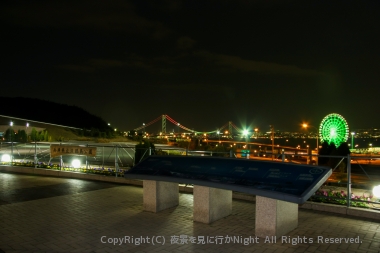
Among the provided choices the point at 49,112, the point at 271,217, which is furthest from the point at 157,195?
the point at 49,112

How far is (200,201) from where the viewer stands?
7176 mm

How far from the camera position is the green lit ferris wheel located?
93.2 feet

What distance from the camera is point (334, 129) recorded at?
29.0m

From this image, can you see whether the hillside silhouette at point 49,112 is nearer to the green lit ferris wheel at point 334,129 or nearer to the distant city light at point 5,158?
the green lit ferris wheel at point 334,129

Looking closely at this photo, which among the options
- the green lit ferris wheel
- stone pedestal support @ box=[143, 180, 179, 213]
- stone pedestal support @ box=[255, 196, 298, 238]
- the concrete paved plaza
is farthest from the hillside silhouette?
stone pedestal support @ box=[255, 196, 298, 238]

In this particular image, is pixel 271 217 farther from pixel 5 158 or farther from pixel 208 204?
pixel 5 158

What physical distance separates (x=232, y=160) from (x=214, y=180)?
0.99 m

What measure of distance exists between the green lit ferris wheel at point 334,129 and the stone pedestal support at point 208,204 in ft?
76.5

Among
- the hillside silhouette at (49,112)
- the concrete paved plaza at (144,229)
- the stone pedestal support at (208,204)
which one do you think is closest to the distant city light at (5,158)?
the concrete paved plaza at (144,229)

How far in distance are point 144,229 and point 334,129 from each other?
26.0 metres

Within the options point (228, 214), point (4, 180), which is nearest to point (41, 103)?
point (4, 180)

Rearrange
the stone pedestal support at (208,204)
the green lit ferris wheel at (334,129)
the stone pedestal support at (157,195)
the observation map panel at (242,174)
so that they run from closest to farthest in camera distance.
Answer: the observation map panel at (242,174), the stone pedestal support at (208,204), the stone pedestal support at (157,195), the green lit ferris wheel at (334,129)

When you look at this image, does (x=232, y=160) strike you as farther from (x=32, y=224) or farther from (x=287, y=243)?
(x=32, y=224)

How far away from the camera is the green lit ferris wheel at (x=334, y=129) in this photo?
28406mm
